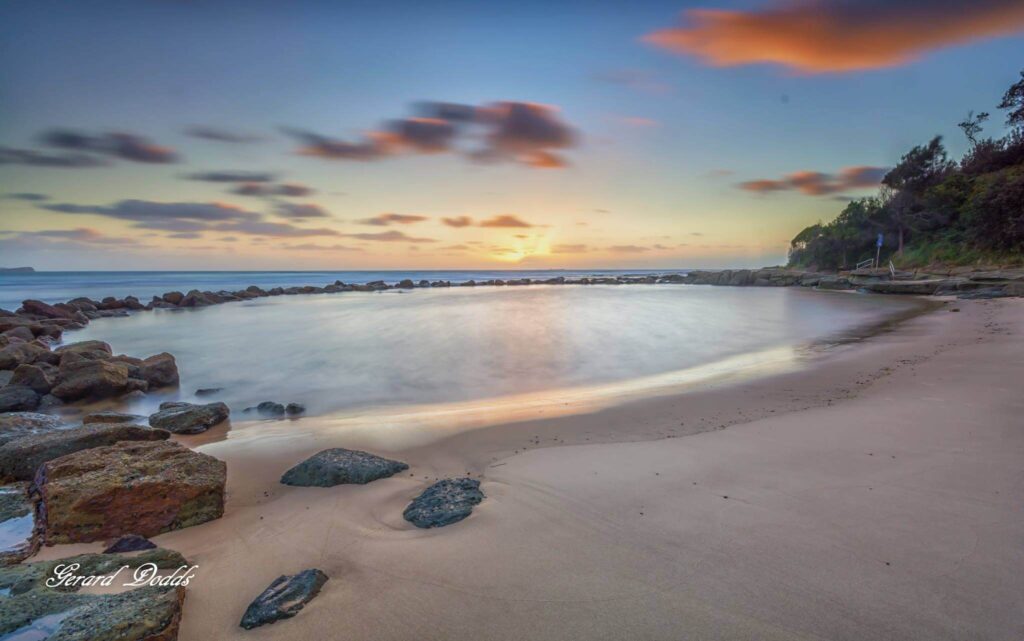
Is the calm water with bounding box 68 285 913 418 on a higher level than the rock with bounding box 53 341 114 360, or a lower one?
lower

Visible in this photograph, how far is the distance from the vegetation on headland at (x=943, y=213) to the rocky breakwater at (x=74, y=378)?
37941 millimetres

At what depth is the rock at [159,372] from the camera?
866 cm

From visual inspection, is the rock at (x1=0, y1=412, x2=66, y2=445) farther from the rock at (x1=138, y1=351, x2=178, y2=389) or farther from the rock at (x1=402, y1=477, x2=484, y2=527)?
the rock at (x1=402, y1=477, x2=484, y2=527)

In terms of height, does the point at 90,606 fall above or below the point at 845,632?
above

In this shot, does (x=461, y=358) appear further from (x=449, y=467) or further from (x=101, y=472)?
(x=101, y=472)

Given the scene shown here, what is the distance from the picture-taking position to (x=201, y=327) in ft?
61.2

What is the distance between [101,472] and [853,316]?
2196 cm

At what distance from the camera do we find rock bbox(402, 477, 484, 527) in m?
Result: 3.10

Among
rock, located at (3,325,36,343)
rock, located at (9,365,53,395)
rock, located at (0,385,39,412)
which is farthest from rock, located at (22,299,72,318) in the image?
rock, located at (0,385,39,412)

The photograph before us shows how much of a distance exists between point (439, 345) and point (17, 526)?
11.1 m

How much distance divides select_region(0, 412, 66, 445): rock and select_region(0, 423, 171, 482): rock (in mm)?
907

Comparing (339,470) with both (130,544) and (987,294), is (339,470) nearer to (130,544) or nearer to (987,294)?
(130,544)

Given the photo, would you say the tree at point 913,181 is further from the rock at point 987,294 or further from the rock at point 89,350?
the rock at point 89,350

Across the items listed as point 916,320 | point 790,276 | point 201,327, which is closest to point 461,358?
point 201,327
